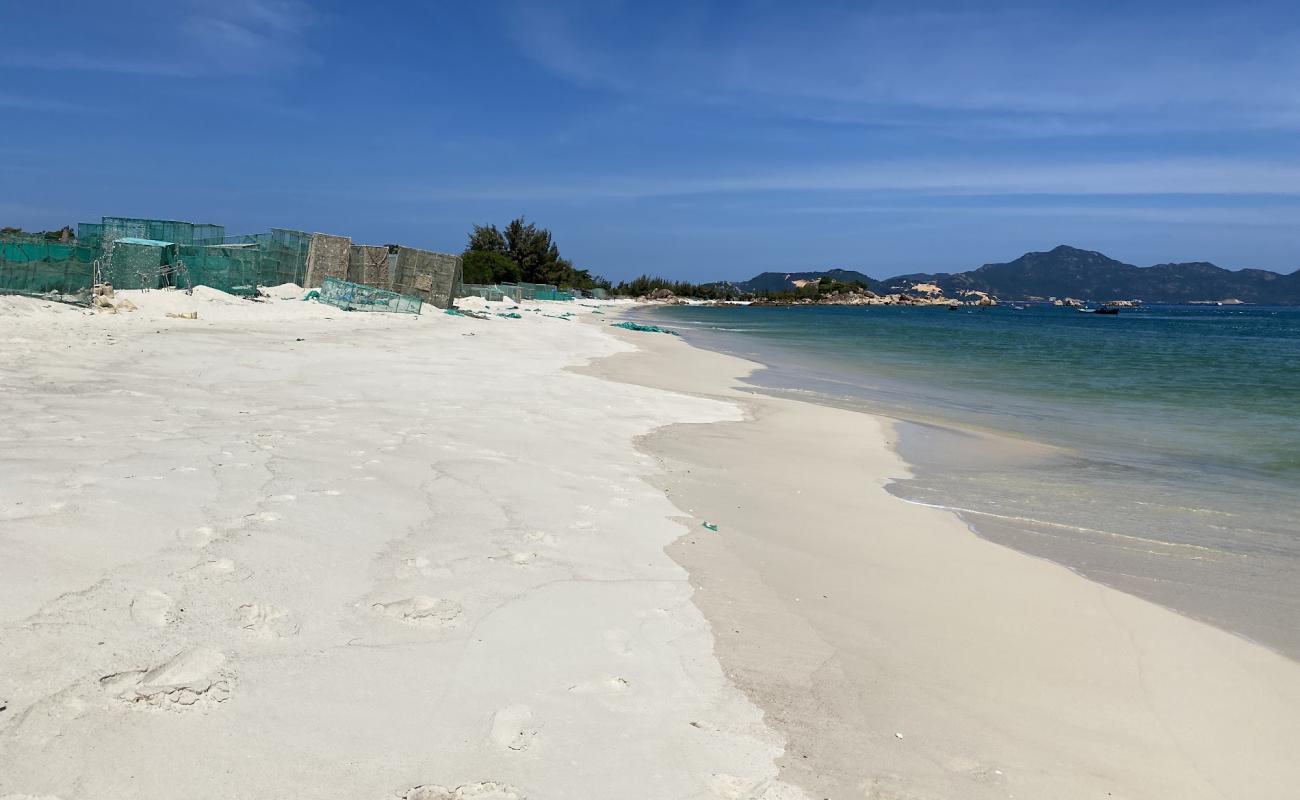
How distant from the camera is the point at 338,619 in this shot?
3.07 metres

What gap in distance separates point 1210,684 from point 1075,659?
1.72 feet

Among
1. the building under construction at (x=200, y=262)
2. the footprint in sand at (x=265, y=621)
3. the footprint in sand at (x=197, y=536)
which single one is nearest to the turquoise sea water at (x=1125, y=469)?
the footprint in sand at (x=265, y=621)

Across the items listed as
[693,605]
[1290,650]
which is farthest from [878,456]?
[693,605]

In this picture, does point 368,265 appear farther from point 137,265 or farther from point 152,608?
point 152,608

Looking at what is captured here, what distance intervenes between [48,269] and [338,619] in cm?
1609

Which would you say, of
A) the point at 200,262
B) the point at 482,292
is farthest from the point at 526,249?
the point at 200,262

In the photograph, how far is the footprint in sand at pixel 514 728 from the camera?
2.43 m

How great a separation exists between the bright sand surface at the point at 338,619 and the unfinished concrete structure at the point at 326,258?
66.5 ft

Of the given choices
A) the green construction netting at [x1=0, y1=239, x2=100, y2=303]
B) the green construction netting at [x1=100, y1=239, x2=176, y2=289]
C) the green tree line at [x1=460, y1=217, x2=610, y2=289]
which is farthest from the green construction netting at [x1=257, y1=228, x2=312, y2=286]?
the green tree line at [x1=460, y1=217, x2=610, y2=289]

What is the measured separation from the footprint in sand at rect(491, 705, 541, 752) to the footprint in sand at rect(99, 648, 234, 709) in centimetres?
79

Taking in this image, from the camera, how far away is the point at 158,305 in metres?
17.1

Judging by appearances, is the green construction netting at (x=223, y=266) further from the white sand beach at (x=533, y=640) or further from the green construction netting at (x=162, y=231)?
the white sand beach at (x=533, y=640)

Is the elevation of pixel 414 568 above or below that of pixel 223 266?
below

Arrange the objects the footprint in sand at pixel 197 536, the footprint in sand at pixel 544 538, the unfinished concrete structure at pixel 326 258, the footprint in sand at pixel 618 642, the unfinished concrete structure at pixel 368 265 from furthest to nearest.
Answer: the unfinished concrete structure at pixel 368 265 → the unfinished concrete structure at pixel 326 258 → the footprint in sand at pixel 544 538 → the footprint in sand at pixel 197 536 → the footprint in sand at pixel 618 642
